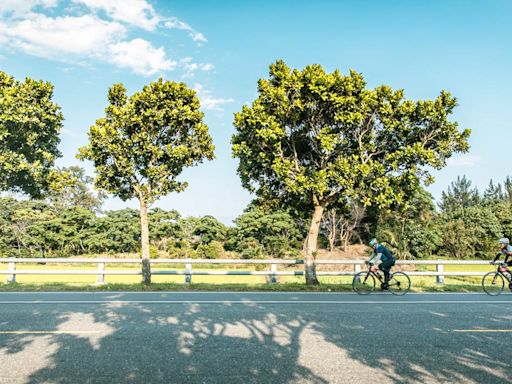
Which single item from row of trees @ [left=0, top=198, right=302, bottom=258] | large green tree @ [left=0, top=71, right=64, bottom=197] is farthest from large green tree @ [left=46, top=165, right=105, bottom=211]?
large green tree @ [left=0, top=71, right=64, bottom=197]

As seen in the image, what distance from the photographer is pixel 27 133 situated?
1892cm

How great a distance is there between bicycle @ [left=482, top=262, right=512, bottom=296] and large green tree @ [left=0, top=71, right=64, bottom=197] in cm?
1939

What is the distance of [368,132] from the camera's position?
1622cm

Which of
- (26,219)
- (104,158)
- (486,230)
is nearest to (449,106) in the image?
(104,158)

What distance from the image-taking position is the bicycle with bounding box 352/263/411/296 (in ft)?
44.6

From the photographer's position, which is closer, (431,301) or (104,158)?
(431,301)

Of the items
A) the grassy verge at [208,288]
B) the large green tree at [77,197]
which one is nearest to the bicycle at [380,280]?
the grassy verge at [208,288]

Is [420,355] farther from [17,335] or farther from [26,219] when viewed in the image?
[26,219]

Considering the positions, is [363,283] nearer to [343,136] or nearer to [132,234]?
[343,136]

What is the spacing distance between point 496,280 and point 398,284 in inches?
131

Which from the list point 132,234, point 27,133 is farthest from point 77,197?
point 27,133

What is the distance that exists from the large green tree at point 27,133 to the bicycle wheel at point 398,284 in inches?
647

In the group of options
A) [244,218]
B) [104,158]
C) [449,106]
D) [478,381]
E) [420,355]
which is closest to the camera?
[478,381]

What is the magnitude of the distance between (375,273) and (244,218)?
106 feet
